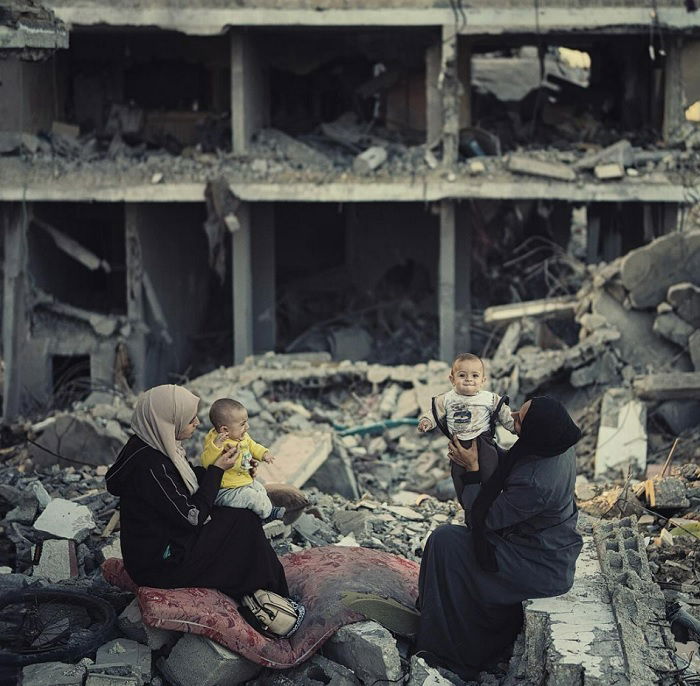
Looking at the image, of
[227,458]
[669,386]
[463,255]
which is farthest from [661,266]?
[227,458]

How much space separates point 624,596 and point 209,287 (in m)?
17.6

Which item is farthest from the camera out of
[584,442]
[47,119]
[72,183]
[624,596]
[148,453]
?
[47,119]

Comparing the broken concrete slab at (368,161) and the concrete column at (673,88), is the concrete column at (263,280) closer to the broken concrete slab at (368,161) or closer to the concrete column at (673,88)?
the broken concrete slab at (368,161)

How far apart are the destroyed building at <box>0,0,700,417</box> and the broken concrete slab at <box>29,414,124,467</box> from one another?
5979mm

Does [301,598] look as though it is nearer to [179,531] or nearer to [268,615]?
[268,615]

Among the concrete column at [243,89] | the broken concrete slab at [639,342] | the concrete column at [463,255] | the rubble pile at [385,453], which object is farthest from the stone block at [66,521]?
the concrete column at [463,255]

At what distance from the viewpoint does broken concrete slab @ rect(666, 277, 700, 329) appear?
1483cm

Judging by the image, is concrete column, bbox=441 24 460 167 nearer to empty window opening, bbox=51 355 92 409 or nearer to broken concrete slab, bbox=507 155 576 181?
broken concrete slab, bbox=507 155 576 181

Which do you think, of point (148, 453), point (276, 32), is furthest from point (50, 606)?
point (276, 32)

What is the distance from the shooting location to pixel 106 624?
686 cm

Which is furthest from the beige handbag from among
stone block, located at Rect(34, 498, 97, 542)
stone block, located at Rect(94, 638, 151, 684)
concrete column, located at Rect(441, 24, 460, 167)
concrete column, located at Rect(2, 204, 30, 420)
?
concrete column, located at Rect(2, 204, 30, 420)

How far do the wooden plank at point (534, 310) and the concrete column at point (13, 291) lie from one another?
24.2 ft

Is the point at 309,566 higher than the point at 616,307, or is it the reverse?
the point at 616,307

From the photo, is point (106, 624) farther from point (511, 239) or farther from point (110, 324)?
point (511, 239)
